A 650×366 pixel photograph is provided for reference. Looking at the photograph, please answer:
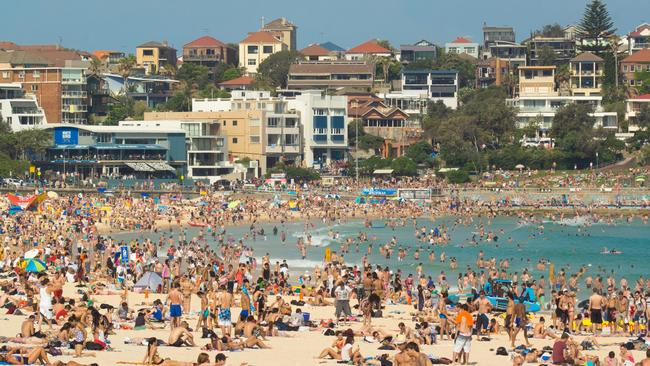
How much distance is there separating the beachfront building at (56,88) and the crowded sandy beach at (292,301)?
32775 mm

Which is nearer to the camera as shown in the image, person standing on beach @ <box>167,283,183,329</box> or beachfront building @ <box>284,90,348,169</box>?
person standing on beach @ <box>167,283,183,329</box>

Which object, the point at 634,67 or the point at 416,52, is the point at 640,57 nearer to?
the point at 634,67

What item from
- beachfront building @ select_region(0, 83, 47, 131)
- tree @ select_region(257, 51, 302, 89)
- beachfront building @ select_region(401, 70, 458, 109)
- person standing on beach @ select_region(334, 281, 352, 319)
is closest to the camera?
person standing on beach @ select_region(334, 281, 352, 319)

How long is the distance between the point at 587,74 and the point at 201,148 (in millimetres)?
33409

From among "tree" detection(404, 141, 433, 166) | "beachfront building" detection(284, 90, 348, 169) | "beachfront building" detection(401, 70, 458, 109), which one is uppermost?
"beachfront building" detection(401, 70, 458, 109)

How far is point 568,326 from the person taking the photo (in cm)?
2706

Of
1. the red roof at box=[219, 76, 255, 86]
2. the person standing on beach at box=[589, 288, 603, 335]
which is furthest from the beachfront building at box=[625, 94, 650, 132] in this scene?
the person standing on beach at box=[589, 288, 603, 335]

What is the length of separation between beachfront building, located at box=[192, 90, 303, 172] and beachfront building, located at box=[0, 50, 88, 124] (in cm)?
1205

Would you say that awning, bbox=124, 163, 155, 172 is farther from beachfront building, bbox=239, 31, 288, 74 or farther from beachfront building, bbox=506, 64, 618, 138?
beachfront building, bbox=239, 31, 288, 74

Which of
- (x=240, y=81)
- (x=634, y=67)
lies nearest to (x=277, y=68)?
(x=240, y=81)

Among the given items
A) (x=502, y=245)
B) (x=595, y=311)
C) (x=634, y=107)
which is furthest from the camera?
(x=634, y=107)

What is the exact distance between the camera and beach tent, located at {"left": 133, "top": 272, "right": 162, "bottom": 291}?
3231 centimetres

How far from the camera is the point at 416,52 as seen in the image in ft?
402

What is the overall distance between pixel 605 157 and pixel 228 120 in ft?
79.8
